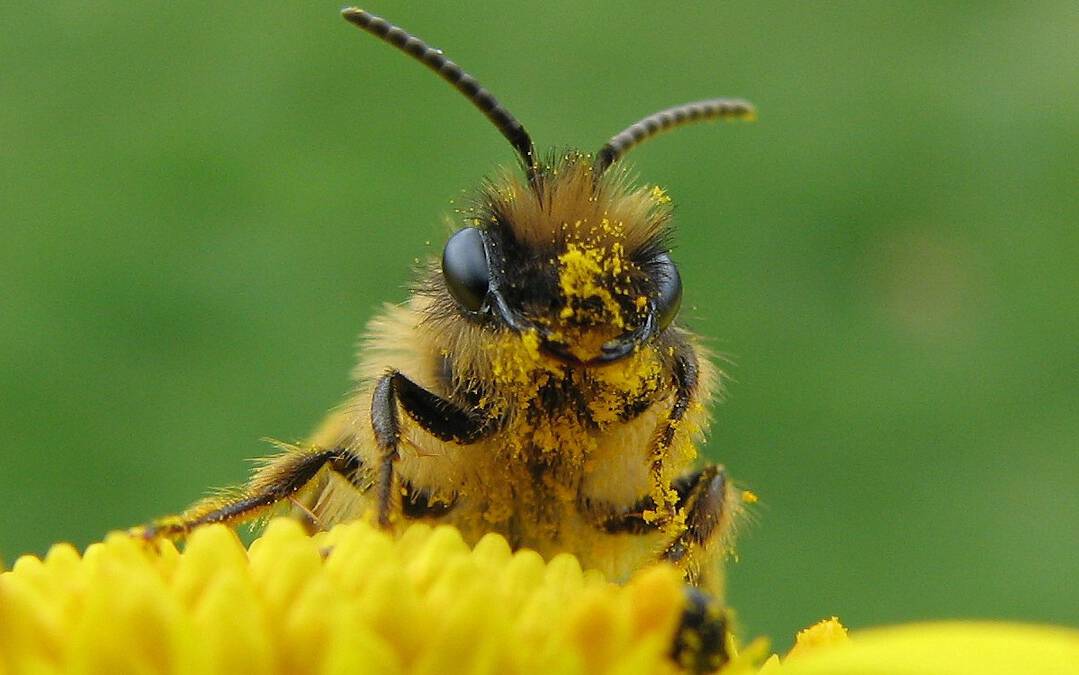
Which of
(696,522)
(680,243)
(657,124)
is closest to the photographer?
(696,522)

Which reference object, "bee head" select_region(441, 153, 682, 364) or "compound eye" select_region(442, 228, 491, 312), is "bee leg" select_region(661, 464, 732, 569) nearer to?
"bee head" select_region(441, 153, 682, 364)

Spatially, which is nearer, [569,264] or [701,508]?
[569,264]

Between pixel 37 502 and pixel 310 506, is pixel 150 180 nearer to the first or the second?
pixel 37 502

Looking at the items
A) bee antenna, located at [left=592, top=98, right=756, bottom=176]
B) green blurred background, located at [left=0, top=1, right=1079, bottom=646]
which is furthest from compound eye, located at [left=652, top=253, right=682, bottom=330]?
green blurred background, located at [left=0, top=1, right=1079, bottom=646]

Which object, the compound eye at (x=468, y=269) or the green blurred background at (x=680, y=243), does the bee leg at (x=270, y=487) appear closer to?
the compound eye at (x=468, y=269)

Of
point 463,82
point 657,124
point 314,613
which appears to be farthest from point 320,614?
point 657,124

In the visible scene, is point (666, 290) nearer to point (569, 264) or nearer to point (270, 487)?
point (569, 264)

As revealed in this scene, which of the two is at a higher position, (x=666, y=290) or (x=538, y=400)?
(x=666, y=290)
